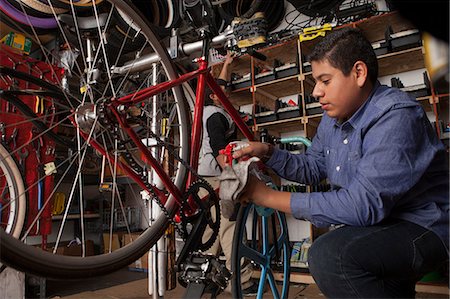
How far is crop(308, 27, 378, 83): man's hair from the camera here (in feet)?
2.96

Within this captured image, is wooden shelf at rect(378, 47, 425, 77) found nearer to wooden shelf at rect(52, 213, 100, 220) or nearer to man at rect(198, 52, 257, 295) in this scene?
man at rect(198, 52, 257, 295)

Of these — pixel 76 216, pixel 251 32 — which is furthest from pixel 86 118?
pixel 76 216

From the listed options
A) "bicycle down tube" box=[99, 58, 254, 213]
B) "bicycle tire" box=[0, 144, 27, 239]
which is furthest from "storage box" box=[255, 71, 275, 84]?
"bicycle tire" box=[0, 144, 27, 239]

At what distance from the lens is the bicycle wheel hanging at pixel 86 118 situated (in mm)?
923

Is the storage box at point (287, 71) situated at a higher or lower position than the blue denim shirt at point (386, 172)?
higher

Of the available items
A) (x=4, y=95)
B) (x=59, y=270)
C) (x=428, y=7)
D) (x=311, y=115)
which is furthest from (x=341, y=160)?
(x=311, y=115)

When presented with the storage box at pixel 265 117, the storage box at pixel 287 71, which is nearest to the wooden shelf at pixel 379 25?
the storage box at pixel 287 71

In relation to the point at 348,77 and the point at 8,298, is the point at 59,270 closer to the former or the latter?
the point at 348,77

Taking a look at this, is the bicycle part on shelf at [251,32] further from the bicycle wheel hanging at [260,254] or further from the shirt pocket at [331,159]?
the bicycle wheel hanging at [260,254]

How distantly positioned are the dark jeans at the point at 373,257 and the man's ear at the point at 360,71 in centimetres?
40

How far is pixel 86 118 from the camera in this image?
3.04 ft

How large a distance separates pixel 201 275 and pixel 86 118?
22.2 inches

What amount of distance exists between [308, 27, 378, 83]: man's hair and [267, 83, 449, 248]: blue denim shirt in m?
0.09

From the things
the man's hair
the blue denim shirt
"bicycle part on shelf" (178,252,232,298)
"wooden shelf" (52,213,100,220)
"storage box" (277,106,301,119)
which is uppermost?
"storage box" (277,106,301,119)
